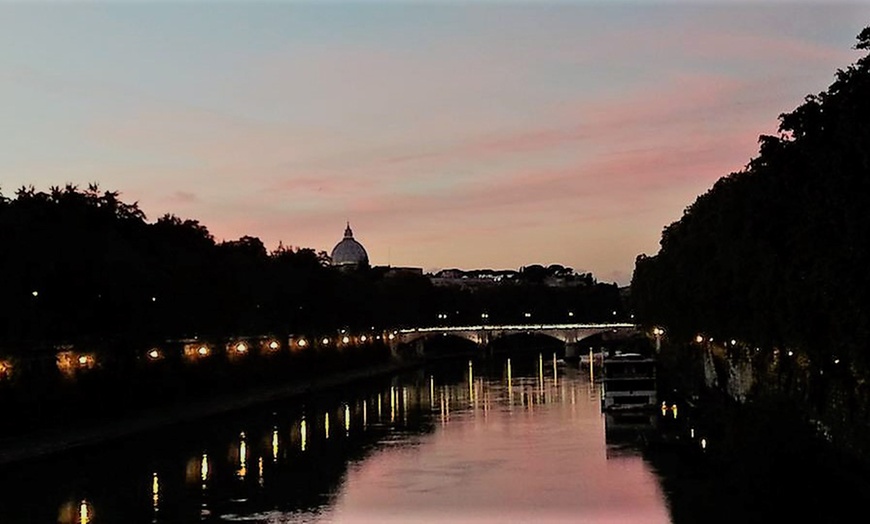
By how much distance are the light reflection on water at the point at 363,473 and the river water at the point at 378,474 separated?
0.06m

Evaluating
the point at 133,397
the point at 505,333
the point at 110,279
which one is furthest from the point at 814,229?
the point at 505,333

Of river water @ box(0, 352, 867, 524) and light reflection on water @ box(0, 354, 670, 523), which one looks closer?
river water @ box(0, 352, 867, 524)

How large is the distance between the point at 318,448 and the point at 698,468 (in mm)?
15387

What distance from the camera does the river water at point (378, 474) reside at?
31484mm

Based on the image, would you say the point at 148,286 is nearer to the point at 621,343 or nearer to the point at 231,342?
the point at 231,342

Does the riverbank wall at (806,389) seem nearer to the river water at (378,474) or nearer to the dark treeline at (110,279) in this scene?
the river water at (378,474)

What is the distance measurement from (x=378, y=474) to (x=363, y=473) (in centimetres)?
55

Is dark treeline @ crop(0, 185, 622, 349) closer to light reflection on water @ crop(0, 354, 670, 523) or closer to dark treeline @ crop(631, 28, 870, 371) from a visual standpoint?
light reflection on water @ crop(0, 354, 670, 523)

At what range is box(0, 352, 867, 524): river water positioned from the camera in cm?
3148

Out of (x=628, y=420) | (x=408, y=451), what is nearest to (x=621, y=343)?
(x=628, y=420)

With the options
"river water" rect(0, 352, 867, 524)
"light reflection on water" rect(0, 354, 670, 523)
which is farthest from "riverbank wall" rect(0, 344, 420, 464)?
"light reflection on water" rect(0, 354, 670, 523)

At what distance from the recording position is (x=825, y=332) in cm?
3091

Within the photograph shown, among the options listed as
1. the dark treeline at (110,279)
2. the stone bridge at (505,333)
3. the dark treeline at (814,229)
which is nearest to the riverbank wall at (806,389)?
the dark treeline at (814,229)

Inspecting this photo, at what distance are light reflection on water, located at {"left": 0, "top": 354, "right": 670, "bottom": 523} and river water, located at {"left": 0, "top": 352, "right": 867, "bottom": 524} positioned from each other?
0.06 metres
